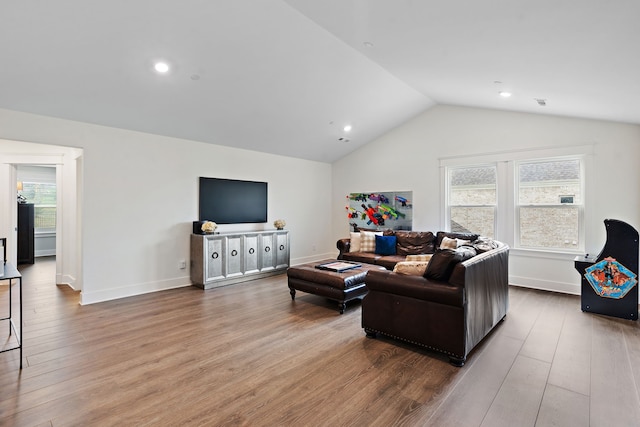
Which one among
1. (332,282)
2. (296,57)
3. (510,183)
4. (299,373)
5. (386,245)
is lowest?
(299,373)

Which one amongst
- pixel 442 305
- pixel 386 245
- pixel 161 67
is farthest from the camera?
pixel 386 245

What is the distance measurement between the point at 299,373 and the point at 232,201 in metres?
3.91

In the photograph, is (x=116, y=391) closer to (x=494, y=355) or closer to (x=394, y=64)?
(x=494, y=355)

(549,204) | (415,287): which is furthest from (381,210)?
(415,287)

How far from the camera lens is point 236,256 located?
5.46 meters

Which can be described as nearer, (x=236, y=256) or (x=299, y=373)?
(x=299, y=373)

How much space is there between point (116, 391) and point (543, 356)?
336 cm

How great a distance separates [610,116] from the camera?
4.09m

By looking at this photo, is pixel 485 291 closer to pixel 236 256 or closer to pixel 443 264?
pixel 443 264

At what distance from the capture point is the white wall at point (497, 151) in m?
4.39

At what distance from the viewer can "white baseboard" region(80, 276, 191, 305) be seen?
430 cm

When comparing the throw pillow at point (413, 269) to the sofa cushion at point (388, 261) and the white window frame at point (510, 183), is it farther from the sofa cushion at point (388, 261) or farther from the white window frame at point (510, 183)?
the white window frame at point (510, 183)

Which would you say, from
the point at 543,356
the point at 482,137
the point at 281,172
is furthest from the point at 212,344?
the point at 482,137

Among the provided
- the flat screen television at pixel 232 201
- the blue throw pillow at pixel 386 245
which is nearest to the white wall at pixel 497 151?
the blue throw pillow at pixel 386 245
